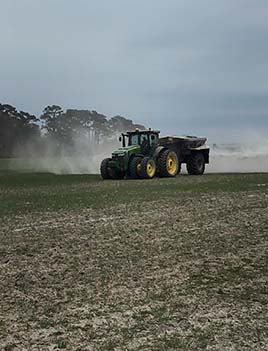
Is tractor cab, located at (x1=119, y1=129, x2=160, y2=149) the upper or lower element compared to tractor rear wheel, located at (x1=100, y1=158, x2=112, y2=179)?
upper

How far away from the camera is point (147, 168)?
21016mm

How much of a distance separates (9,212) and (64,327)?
7.28 metres

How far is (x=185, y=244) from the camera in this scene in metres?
7.28

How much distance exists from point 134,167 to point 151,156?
1.64 m

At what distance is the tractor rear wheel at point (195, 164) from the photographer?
24.7 meters

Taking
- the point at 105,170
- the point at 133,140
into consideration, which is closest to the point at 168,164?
the point at 133,140

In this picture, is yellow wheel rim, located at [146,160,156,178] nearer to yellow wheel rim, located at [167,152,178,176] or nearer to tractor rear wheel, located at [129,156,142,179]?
tractor rear wheel, located at [129,156,142,179]

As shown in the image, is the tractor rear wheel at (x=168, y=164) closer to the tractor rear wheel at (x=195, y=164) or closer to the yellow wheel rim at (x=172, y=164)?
the yellow wheel rim at (x=172, y=164)

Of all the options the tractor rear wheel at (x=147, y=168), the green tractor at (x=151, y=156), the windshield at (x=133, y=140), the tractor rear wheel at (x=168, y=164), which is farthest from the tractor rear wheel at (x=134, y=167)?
the windshield at (x=133, y=140)

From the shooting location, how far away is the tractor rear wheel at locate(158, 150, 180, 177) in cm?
2197

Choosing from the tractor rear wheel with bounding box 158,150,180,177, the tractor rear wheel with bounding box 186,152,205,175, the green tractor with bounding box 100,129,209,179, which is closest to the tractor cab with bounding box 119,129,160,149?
the green tractor with bounding box 100,129,209,179

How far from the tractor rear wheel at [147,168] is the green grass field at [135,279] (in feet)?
32.6

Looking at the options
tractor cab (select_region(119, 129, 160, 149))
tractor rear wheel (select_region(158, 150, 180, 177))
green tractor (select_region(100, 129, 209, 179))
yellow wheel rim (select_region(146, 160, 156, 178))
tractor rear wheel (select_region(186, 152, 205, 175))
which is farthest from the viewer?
tractor rear wheel (select_region(186, 152, 205, 175))

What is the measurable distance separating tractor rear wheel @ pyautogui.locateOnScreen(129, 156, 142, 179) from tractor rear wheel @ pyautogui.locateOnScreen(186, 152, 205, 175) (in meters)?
4.06
